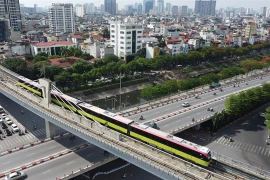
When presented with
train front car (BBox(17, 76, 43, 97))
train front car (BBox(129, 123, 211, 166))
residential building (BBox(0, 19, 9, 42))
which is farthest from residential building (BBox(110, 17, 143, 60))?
train front car (BBox(129, 123, 211, 166))

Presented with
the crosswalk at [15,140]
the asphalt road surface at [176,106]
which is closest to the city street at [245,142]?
the asphalt road surface at [176,106]

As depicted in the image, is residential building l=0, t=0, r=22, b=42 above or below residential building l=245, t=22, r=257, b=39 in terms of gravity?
above

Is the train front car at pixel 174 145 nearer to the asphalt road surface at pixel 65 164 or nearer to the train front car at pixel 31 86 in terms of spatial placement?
the asphalt road surface at pixel 65 164

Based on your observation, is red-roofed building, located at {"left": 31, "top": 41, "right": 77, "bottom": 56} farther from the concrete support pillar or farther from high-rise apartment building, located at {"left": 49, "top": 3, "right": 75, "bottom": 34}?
high-rise apartment building, located at {"left": 49, "top": 3, "right": 75, "bottom": 34}

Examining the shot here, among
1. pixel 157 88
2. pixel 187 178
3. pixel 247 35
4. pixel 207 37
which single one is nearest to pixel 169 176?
pixel 187 178

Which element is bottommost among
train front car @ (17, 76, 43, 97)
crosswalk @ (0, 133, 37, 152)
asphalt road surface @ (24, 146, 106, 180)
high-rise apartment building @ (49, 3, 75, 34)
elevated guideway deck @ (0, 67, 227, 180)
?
crosswalk @ (0, 133, 37, 152)

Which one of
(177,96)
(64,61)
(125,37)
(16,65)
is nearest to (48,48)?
(64,61)

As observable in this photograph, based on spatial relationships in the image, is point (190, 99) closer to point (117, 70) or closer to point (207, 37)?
point (117, 70)
